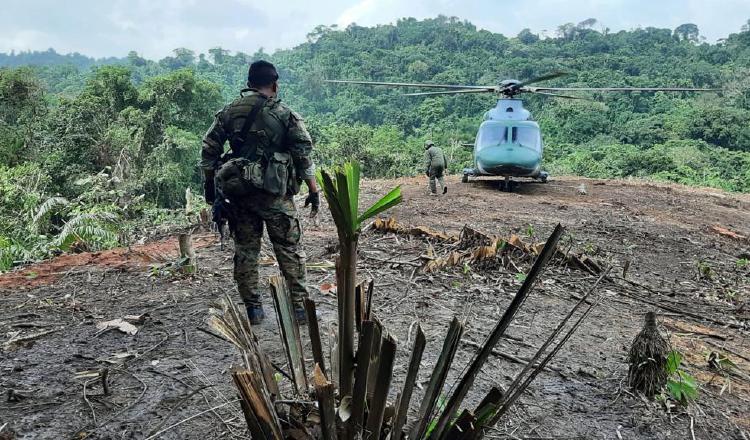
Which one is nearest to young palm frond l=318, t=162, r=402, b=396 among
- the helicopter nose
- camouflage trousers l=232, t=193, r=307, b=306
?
camouflage trousers l=232, t=193, r=307, b=306

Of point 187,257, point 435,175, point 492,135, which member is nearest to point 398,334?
point 187,257

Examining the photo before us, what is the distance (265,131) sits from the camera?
3471mm

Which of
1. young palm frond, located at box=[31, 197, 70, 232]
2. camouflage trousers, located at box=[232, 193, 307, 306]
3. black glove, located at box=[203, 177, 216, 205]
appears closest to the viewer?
camouflage trousers, located at box=[232, 193, 307, 306]

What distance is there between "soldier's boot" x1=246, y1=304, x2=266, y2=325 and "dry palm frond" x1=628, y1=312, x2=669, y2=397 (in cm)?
233

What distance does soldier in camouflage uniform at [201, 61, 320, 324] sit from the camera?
3.47 meters

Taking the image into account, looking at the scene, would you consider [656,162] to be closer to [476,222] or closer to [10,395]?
[476,222]

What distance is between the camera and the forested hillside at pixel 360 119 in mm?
9828

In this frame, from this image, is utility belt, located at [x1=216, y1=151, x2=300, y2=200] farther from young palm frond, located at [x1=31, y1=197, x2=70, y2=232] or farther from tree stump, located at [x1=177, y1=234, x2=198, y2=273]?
young palm frond, located at [x1=31, y1=197, x2=70, y2=232]

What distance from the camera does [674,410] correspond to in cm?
267

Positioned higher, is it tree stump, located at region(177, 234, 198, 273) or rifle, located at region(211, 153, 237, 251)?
rifle, located at region(211, 153, 237, 251)

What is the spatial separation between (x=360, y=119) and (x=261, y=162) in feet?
129

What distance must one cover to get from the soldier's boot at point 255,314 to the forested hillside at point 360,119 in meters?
4.02

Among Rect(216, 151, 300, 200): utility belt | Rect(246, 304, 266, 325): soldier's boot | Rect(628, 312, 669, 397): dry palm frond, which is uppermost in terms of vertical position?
Rect(216, 151, 300, 200): utility belt

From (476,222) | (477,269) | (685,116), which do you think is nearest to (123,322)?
(477,269)
